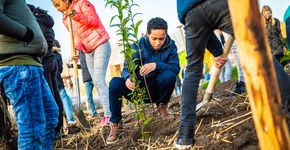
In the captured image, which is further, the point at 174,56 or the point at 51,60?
the point at 51,60

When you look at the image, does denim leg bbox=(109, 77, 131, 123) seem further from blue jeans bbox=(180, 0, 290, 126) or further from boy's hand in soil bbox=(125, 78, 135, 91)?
blue jeans bbox=(180, 0, 290, 126)

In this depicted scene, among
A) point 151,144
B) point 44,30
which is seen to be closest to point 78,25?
point 44,30

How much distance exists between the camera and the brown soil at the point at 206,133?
2010mm

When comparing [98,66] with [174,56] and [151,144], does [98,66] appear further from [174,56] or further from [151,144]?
[151,144]

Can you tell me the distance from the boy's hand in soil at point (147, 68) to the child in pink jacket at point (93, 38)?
78 centimetres

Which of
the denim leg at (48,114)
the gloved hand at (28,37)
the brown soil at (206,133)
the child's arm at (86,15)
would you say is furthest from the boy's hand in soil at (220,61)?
the child's arm at (86,15)

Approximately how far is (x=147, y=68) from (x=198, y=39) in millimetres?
969

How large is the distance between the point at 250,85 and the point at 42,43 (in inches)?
65.1

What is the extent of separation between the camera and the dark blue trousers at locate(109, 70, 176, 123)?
2.89 metres

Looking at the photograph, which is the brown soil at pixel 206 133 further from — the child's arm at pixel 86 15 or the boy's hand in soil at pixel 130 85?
the child's arm at pixel 86 15

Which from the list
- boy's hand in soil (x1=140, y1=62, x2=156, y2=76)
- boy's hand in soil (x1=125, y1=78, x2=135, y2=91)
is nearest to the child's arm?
boy's hand in soil (x1=140, y1=62, x2=156, y2=76)

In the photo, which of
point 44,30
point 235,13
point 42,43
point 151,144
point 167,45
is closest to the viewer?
point 235,13

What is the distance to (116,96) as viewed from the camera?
292cm

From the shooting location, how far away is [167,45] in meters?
3.21
